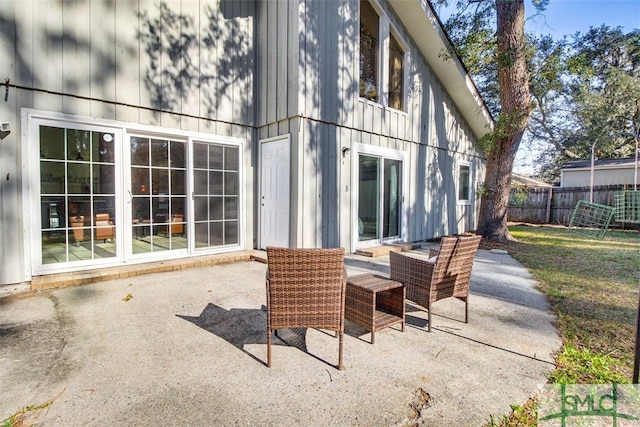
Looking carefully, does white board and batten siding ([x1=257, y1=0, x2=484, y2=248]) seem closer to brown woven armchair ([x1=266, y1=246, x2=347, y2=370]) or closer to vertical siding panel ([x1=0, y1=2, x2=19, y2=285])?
brown woven armchair ([x1=266, y1=246, x2=347, y2=370])

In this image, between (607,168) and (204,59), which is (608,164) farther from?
(204,59)

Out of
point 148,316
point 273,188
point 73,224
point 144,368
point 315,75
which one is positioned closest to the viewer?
point 144,368

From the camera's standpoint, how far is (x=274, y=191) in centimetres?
585

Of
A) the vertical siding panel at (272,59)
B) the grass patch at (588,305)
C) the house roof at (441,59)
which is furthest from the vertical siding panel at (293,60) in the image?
the grass patch at (588,305)

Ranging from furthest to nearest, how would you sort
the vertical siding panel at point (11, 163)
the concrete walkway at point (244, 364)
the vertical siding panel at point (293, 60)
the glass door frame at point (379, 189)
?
the glass door frame at point (379, 189) → the vertical siding panel at point (293, 60) → the vertical siding panel at point (11, 163) → the concrete walkway at point (244, 364)

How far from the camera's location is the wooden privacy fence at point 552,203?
12.1m

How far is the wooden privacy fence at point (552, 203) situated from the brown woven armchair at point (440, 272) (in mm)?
10937

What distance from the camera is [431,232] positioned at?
337 inches

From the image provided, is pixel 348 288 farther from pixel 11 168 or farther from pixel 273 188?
pixel 11 168

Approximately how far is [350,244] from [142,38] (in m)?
4.88

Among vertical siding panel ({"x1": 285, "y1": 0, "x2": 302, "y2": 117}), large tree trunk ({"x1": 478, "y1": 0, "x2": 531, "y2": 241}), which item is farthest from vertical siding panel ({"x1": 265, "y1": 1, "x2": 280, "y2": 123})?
large tree trunk ({"x1": 478, "y1": 0, "x2": 531, "y2": 241})

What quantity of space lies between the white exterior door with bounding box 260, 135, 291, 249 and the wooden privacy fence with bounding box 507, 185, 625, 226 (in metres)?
10.3

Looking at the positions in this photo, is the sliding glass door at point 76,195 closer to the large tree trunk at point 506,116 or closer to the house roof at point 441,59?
the house roof at point 441,59

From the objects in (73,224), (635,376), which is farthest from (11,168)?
(635,376)
